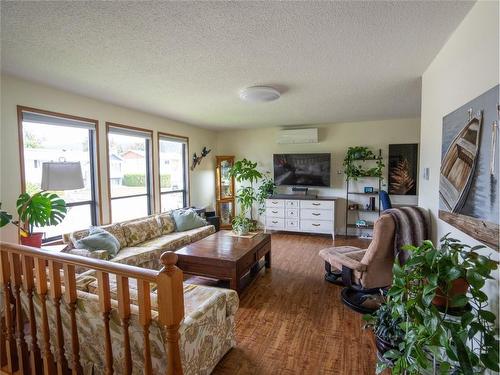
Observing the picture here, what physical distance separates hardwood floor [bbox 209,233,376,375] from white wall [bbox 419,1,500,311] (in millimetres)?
1056

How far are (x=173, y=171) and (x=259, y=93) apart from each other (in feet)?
9.01

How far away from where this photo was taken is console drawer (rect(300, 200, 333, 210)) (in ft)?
16.5

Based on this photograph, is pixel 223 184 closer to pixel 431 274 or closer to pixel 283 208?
pixel 283 208

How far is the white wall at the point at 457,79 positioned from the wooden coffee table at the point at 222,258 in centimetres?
180

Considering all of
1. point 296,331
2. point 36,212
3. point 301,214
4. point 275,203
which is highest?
point 36,212

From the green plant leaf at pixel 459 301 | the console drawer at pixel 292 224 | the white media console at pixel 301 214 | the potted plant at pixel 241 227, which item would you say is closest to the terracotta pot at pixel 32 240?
the potted plant at pixel 241 227

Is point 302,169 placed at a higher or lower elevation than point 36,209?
higher

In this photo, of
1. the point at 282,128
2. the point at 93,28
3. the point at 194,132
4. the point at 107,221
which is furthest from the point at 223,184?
the point at 93,28

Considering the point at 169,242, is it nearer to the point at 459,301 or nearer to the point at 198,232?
the point at 198,232

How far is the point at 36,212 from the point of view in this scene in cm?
220

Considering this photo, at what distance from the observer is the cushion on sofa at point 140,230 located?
3.43 m

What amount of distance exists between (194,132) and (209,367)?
4.52 m

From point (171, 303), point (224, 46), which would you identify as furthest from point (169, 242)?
point (224, 46)

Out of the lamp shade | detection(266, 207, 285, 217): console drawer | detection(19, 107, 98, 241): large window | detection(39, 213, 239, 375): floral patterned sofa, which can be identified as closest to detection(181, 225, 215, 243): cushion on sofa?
detection(19, 107, 98, 241): large window
